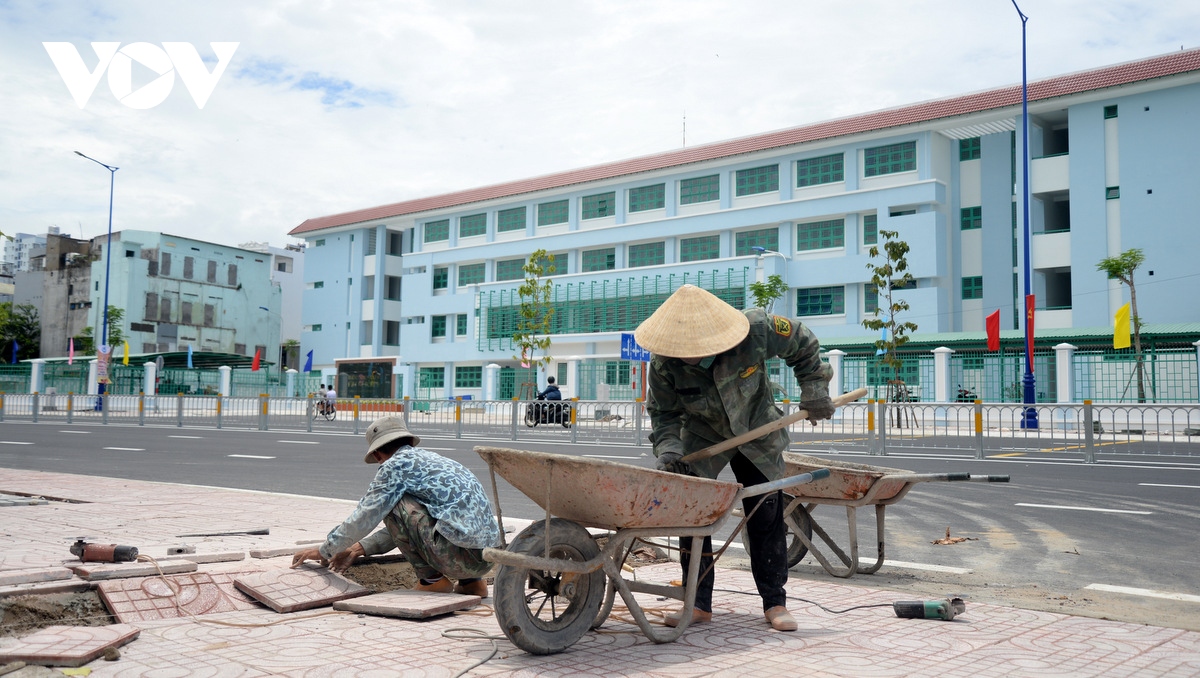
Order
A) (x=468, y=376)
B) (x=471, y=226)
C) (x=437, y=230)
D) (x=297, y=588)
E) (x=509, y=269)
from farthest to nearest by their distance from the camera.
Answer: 1. (x=437, y=230)
2. (x=471, y=226)
3. (x=468, y=376)
4. (x=509, y=269)
5. (x=297, y=588)

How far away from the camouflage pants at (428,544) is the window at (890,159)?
38347 millimetres

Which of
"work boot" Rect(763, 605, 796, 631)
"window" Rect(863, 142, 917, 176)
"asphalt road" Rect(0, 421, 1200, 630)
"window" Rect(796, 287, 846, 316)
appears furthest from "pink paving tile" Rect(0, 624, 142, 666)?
"window" Rect(863, 142, 917, 176)

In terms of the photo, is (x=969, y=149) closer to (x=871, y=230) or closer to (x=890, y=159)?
(x=890, y=159)

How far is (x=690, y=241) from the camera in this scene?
4669 centimetres

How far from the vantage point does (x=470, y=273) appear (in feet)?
183

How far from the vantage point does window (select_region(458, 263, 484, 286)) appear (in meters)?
55.2

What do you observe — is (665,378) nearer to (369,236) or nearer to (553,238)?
(553,238)

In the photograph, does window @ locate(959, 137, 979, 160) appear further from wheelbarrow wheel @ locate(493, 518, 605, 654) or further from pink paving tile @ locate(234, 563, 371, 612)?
wheelbarrow wheel @ locate(493, 518, 605, 654)

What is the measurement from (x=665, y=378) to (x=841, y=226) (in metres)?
38.7

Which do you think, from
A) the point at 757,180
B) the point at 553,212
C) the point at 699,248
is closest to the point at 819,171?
the point at 757,180

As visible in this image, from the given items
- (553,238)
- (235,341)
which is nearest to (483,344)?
(553,238)

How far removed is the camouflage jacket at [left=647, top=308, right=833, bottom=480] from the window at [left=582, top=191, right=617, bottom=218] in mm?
44822

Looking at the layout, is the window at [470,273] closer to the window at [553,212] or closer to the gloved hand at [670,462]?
the window at [553,212]

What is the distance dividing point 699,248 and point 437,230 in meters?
18.5
